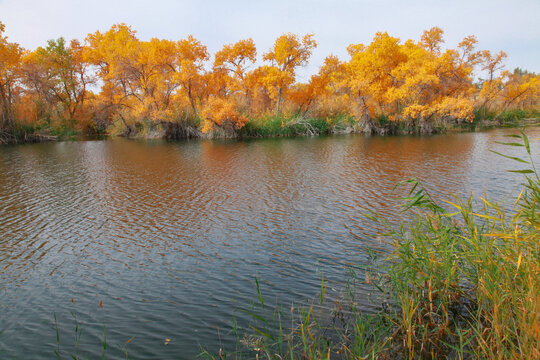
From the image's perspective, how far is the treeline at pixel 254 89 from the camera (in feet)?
102

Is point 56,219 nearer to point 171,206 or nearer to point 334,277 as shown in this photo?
point 171,206

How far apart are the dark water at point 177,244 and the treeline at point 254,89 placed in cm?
1898

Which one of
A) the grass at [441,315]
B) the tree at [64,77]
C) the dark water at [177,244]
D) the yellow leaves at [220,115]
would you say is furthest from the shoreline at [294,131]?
the grass at [441,315]

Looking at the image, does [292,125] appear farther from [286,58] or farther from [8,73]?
[8,73]

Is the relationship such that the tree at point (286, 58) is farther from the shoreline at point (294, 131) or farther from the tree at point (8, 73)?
the tree at point (8, 73)

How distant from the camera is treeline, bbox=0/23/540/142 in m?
31.0

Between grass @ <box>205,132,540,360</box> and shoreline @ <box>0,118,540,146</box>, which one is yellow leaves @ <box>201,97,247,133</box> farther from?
grass @ <box>205,132,540,360</box>

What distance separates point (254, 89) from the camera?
37.0 m

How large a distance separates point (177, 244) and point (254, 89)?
106 feet

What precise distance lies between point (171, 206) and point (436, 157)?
13.4 m

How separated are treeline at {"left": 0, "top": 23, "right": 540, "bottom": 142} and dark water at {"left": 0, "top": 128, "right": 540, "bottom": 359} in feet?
62.3

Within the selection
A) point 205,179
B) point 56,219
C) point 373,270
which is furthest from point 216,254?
point 205,179

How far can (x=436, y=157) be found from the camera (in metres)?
16.5

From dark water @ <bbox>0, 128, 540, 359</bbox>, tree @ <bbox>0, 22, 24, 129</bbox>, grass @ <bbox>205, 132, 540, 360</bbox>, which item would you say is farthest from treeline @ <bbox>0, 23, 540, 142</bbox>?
grass @ <bbox>205, 132, 540, 360</bbox>
